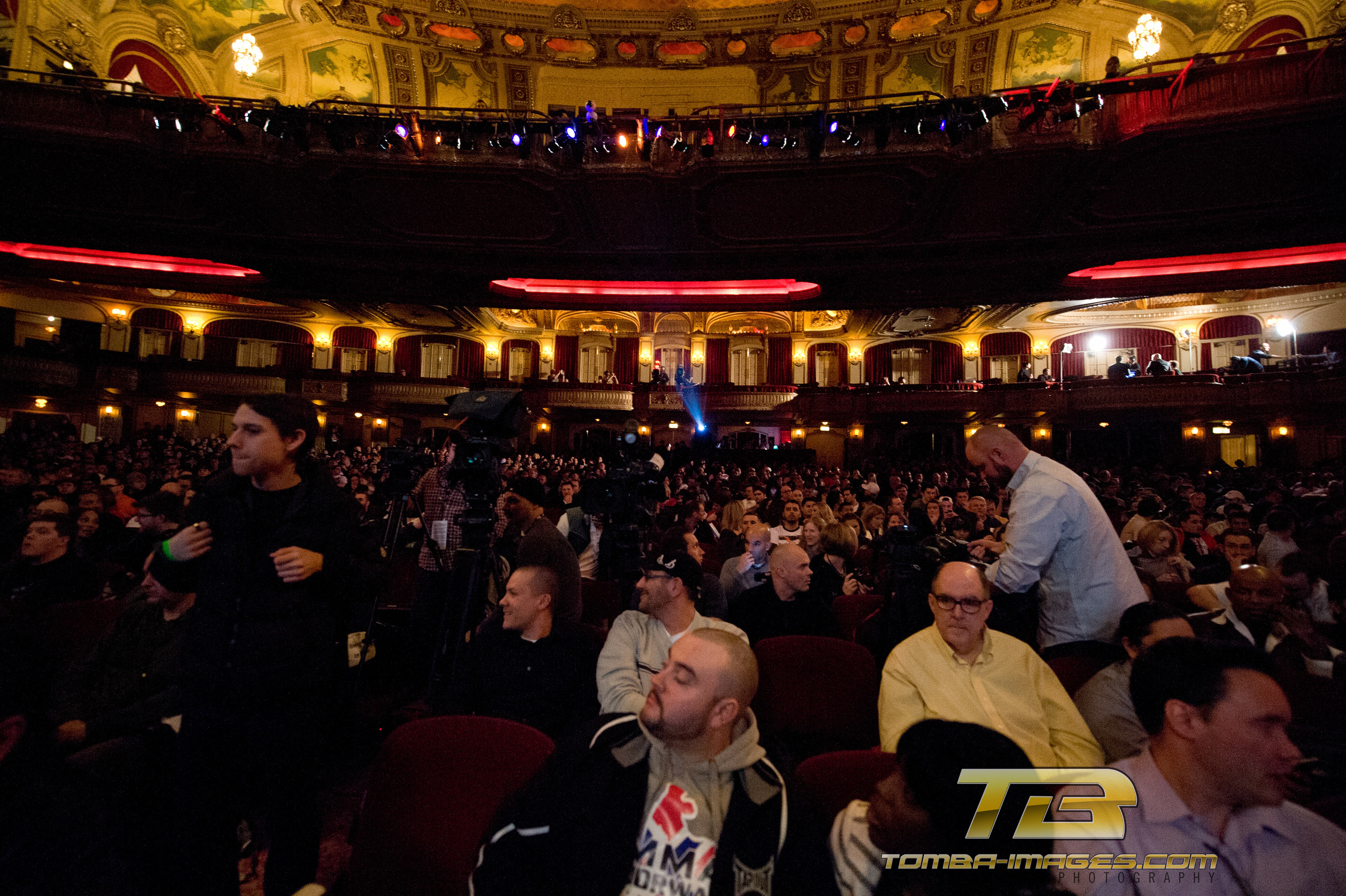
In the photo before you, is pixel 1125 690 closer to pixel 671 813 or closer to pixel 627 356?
pixel 671 813

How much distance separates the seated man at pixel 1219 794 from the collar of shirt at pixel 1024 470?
4.40ft

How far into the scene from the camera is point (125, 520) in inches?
221

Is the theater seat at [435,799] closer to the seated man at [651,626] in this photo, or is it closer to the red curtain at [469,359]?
the seated man at [651,626]

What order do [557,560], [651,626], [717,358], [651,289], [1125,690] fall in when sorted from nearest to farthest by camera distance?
[1125,690], [651,626], [557,560], [651,289], [717,358]

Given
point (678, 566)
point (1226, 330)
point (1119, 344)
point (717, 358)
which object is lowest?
point (678, 566)

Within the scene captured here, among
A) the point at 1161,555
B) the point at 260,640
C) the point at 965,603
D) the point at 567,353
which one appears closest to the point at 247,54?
the point at 567,353

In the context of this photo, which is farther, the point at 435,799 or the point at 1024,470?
the point at 1024,470

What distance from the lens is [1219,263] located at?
11852mm

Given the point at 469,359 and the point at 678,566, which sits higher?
the point at 469,359

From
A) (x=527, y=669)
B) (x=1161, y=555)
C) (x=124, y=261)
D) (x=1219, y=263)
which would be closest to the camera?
(x=527, y=669)

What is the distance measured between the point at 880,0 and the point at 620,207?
26.2 ft

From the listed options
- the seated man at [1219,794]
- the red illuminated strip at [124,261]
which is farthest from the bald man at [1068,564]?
the red illuminated strip at [124,261]

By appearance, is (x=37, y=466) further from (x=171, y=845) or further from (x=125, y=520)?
(x=171, y=845)

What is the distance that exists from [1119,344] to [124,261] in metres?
27.4
